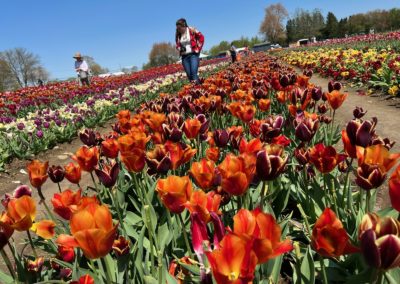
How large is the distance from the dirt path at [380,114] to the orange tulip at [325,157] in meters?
1.43

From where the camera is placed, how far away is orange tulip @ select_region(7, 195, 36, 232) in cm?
153

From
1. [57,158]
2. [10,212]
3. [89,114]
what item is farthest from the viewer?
[89,114]

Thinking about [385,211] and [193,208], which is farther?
[385,211]

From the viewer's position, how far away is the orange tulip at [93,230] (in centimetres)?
111

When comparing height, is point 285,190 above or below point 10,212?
below

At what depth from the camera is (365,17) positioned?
277 feet

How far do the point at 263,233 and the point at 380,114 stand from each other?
A: 6.66 metres

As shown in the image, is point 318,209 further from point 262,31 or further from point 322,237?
point 262,31

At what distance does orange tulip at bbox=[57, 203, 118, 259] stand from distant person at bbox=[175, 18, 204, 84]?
900 centimetres

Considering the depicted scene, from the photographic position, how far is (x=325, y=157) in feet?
6.07

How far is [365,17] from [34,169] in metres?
94.9

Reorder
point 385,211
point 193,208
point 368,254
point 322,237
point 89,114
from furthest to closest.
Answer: point 89,114 → point 385,211 → point 193,208 → point 322,237 → point 368,254

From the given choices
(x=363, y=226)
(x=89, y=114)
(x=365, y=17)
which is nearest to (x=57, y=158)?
(x=89, y=114)

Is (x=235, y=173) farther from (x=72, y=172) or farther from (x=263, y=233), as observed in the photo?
(x=72, y=172)
